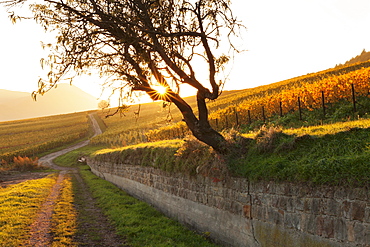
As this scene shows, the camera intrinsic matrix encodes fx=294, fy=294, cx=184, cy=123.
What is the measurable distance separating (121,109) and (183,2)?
408cm

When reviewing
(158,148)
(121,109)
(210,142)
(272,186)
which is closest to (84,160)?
(158,148)

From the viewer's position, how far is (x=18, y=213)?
1135cm

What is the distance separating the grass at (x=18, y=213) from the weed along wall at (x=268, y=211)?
4934 millimetres

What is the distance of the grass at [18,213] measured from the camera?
8438 millimetres

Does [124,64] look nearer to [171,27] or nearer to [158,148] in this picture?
[171,27]

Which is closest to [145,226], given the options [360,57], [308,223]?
[308,223]

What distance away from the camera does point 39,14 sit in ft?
28.7

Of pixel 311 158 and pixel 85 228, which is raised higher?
pixel 311 158

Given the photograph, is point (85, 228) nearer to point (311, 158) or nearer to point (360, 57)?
point (311, 158)

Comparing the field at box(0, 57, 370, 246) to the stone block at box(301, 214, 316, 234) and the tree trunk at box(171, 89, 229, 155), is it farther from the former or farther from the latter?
the stone block at box(301, 214, 316, 234)

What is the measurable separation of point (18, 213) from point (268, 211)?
972 centimetres

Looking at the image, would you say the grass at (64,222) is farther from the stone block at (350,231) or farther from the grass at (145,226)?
the stone block at (350,231)

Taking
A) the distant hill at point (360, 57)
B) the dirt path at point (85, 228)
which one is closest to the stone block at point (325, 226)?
the dirt path at point (85, 228)

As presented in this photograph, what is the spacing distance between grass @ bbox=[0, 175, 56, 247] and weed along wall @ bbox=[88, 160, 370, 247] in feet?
16.2
